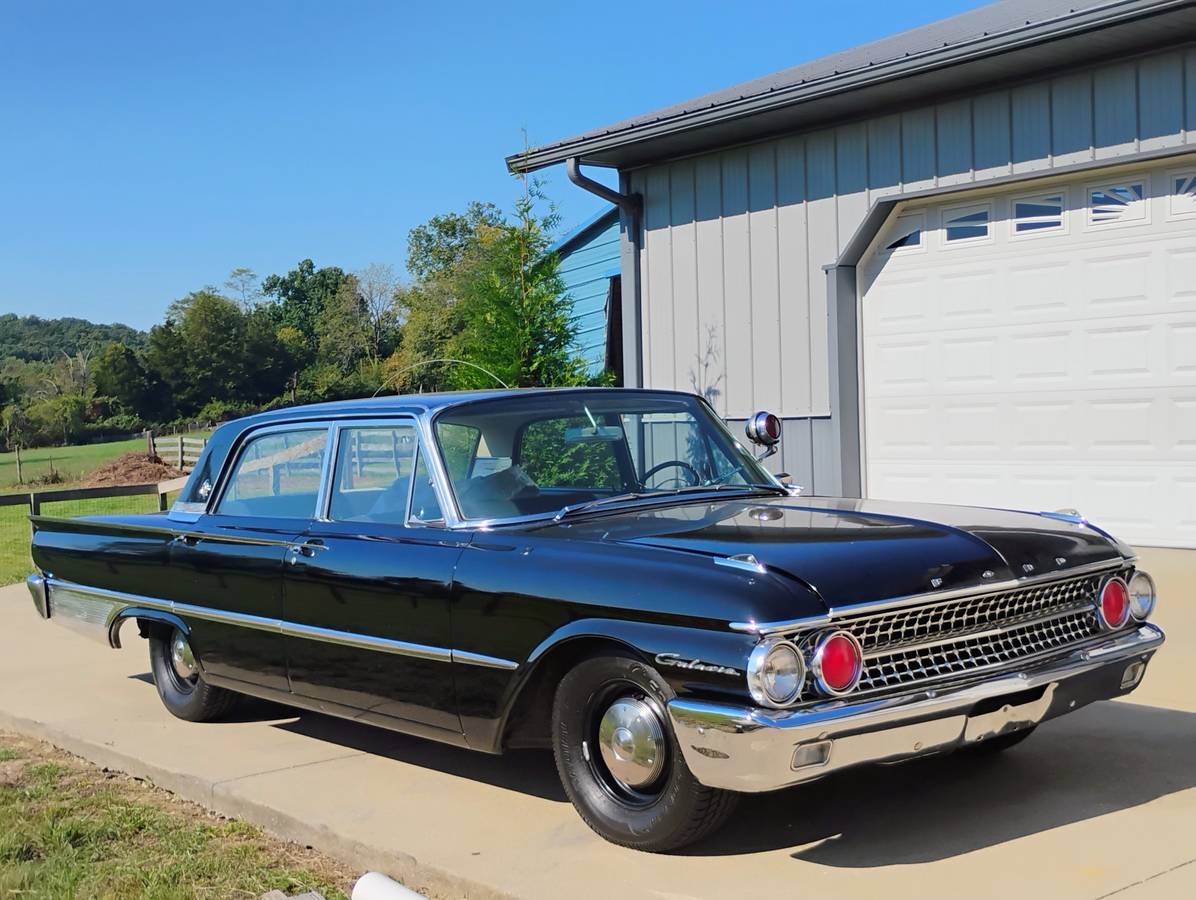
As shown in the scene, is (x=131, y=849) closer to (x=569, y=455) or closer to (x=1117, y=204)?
(x=569, y=455)

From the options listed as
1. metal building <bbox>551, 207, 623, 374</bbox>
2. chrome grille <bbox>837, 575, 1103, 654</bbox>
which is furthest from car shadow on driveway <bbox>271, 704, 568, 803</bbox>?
metal building <bbox>551, 207, 623, 374</bbox>

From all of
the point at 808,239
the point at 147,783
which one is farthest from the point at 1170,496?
the point at 147,783

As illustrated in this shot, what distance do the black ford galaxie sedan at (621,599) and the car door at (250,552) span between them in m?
0.01

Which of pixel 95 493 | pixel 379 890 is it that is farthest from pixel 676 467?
pixel 95 493

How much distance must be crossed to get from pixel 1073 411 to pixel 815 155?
10.0 ft

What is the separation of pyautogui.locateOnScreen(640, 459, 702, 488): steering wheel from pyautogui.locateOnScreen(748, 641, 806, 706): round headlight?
1.68 m

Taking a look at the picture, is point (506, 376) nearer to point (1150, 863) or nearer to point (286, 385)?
point (1150, 863)

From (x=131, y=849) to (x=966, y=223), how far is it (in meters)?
7.86

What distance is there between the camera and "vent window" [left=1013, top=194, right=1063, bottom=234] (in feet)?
31.3

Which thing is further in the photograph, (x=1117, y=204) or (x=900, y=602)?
(x=1117, y=204)

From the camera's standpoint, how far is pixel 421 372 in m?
52.1

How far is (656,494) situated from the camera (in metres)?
4.94

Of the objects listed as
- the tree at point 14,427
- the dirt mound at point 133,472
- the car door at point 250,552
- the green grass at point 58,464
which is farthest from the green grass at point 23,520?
the tree at point 14,427

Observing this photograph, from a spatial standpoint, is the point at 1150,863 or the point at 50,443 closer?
the point at 1150,863
